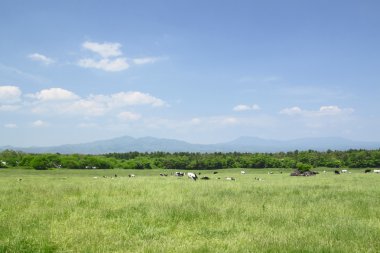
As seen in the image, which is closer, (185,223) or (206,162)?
(185,223)

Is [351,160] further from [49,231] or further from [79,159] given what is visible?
[49,231]

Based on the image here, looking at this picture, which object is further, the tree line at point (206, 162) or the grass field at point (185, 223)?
the tree line at point (206, 162)

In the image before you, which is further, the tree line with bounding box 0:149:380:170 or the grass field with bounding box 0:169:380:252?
the tree line with bounding box 0:149:380:170

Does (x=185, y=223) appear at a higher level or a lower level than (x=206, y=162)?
lower

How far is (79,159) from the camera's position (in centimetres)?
10056

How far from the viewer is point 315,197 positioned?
2005 centimetres

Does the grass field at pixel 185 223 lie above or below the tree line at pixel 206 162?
below

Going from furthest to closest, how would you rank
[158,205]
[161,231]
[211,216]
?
[158,205], [211,216], [161,231]

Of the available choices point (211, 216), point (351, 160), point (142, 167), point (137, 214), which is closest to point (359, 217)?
point (211, 216)

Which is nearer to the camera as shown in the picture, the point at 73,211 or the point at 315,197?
the point at 73,211

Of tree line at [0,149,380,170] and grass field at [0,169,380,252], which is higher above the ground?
tree line at [0,149,380,170]

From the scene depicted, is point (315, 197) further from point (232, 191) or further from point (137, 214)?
point (137, 214)

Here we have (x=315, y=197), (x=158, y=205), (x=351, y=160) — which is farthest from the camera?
(x=351, y=160)

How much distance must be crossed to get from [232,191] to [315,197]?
486cm
